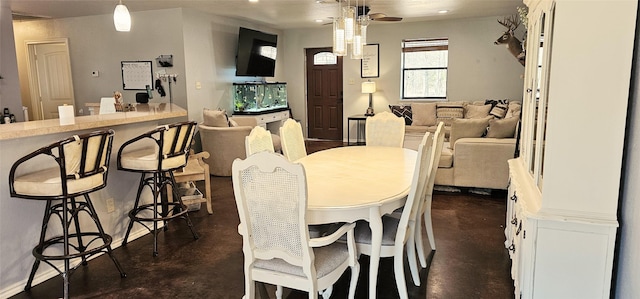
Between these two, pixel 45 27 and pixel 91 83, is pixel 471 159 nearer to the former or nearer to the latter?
pixel 91 83

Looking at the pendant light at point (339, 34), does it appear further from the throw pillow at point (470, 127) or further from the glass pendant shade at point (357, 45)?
the throw pillow at point (470, 127)

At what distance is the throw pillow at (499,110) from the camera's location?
6.57 metres

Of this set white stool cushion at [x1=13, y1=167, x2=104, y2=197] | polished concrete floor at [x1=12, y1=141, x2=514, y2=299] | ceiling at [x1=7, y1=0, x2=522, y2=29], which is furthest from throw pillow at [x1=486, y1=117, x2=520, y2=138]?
white stool cushion at [x1=13, y1=167, x2=104, y2=197]

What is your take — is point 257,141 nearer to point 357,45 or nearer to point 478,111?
point 357,45

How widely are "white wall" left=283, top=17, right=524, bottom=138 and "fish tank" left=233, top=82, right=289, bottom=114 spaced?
1249 millimetres

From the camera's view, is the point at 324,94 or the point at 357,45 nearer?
the point at 357,45

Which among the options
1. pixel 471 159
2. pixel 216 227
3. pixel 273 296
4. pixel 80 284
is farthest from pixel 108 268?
pixel 471 159

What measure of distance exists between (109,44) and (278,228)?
→ 5.86 metres

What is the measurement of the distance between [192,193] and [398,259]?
Result: 2589mm

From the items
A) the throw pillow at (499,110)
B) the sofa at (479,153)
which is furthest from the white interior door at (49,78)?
the throw pillow at (499,110)

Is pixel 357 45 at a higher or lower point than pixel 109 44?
lower

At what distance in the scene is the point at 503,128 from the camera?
451 cm

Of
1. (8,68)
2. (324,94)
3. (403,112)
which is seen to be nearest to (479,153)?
(403,112)

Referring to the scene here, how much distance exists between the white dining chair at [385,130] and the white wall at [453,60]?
4127mm
